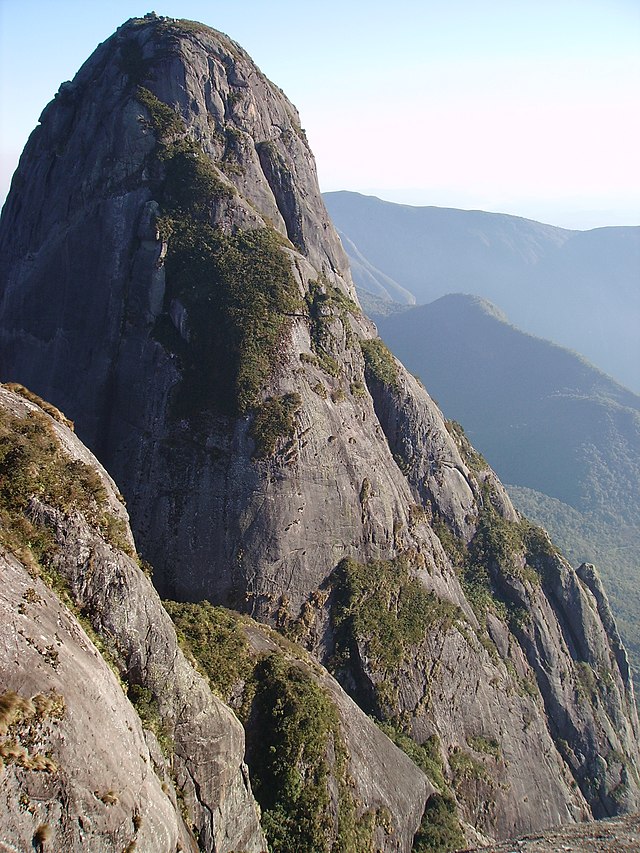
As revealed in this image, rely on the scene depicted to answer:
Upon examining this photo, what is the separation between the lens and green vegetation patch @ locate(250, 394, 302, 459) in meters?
32.5

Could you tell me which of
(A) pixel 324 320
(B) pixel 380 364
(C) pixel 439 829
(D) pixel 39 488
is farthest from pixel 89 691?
(B) pixel 380 364

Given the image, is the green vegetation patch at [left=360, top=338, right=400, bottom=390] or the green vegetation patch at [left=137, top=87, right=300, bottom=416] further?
the green vegetation patch at [left=360, top=338, right=400, bottom=390]

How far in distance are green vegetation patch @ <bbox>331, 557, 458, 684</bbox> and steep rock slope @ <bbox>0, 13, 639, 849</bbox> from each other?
5.2 inches

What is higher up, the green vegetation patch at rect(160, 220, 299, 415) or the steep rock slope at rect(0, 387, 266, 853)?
the green vegetation patch at rect(160, 220, 299, 415)

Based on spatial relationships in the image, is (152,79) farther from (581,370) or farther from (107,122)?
(581,370)

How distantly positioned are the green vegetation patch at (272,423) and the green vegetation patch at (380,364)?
10.7 meters

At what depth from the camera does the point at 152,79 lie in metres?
40.5

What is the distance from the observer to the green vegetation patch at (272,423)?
107 feet

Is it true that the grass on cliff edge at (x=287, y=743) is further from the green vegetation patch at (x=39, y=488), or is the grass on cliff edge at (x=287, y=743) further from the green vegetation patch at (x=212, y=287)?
the green vegetation patch at (x=212, y=287)

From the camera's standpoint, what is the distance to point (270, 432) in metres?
32.7

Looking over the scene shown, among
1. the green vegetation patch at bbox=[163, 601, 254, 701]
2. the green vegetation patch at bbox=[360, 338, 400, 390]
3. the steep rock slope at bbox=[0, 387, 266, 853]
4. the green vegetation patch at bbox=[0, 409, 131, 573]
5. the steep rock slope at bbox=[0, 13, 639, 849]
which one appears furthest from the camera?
the green vegetation patch at bbox=[360, 338, 400, 390]

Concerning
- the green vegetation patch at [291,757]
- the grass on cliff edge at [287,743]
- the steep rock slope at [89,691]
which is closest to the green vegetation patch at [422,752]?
the grass on cliff edge at [287,743]

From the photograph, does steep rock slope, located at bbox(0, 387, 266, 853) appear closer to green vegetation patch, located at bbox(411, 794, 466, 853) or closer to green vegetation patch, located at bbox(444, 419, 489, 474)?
green vegetation patch, located at bbox(411, 794, 466, 853)

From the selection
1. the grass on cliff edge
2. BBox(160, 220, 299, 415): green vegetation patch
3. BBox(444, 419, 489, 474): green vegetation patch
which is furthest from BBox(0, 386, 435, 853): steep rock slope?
BBox(444, 419, 489, 474): green vegetation patch
